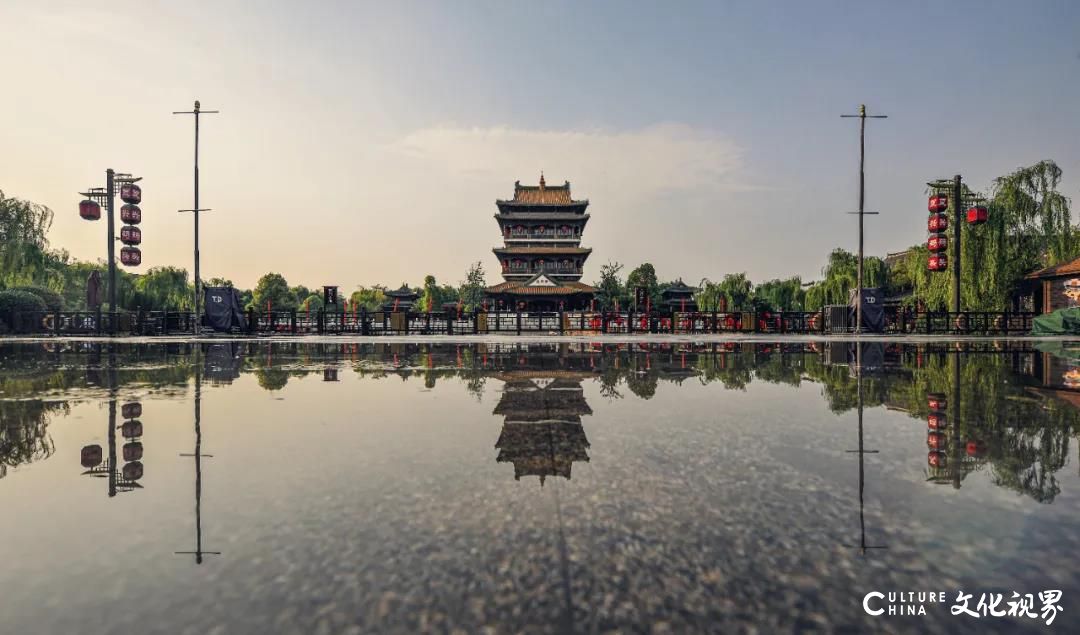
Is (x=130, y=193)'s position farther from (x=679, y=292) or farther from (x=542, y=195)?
(x=679, y=292)

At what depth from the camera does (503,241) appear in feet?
171

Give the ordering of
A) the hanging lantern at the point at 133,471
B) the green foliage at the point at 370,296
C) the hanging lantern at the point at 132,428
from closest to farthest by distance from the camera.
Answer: the hanging lantern at the point at 133,471 < the hanging lantern at the point at 132,428 < the green foliage at the point at 370,296

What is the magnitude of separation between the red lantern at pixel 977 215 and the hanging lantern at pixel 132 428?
99.4ft

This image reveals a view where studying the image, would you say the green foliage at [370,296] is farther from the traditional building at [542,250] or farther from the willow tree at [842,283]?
the willow tree at [842,283]

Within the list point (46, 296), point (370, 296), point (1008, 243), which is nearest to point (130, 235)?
point (46, 296)

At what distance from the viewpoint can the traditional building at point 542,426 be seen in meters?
3.75

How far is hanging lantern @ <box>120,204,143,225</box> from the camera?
2447 cm

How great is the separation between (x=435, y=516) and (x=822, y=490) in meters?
2.11

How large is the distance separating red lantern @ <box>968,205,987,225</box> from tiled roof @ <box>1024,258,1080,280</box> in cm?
436

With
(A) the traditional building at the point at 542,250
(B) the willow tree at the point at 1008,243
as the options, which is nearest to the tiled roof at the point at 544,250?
(A) the traditional building at the point at 542,250

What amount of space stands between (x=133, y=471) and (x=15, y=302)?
30760 millimetres

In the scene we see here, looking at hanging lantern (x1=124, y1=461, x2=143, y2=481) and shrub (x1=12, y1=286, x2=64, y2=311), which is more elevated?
shrub (x1=12, y1=286, x2=64, y2=311)

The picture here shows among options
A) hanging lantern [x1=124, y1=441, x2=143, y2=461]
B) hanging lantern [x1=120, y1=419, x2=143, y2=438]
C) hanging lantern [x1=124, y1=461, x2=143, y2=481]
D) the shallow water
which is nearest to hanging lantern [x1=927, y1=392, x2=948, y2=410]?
the shallow water

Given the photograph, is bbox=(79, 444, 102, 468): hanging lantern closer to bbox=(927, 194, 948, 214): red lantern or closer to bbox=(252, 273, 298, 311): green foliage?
bbox=(927, 194, 948, 214): red lantern
